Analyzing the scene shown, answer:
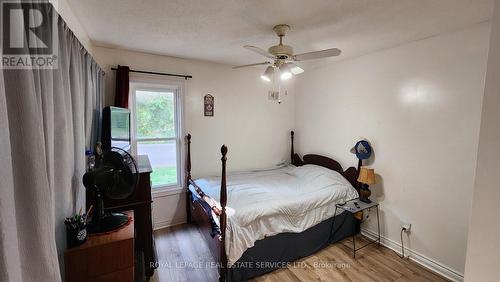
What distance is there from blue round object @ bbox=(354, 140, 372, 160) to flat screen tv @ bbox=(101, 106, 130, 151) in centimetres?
288

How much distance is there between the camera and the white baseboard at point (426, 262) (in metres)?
2.20

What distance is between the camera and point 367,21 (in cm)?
198

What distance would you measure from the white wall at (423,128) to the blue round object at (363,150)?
0.08m

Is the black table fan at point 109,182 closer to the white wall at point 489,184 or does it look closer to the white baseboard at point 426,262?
the white wall at point 489,184

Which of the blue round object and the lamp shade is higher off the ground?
the blue round object

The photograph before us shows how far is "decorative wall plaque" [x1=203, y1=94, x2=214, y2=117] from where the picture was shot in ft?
11.2

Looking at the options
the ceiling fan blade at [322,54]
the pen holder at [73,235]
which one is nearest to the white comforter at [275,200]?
the pen holder at [73,235]

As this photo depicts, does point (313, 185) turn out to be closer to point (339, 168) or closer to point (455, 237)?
point (339, 168)

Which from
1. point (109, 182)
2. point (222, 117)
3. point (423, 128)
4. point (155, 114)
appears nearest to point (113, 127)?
point (109, 182)

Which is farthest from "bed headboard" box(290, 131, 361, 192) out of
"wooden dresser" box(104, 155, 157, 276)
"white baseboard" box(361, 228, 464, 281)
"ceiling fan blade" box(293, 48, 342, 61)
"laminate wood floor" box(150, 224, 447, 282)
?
"wooden dresser" box(104, 155, 157, 276)

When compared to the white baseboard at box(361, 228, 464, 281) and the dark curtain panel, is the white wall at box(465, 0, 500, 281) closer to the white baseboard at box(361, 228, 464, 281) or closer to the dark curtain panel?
the white baseboard at box(361, 228, 464, 281)

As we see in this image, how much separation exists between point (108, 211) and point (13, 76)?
1.44 meters

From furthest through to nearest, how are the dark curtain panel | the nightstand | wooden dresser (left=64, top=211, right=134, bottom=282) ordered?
the dark curtain panel, the nightstand, wooden dresser (left=64, top=211, right=134, bottom=282)

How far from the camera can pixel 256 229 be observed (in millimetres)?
2168
